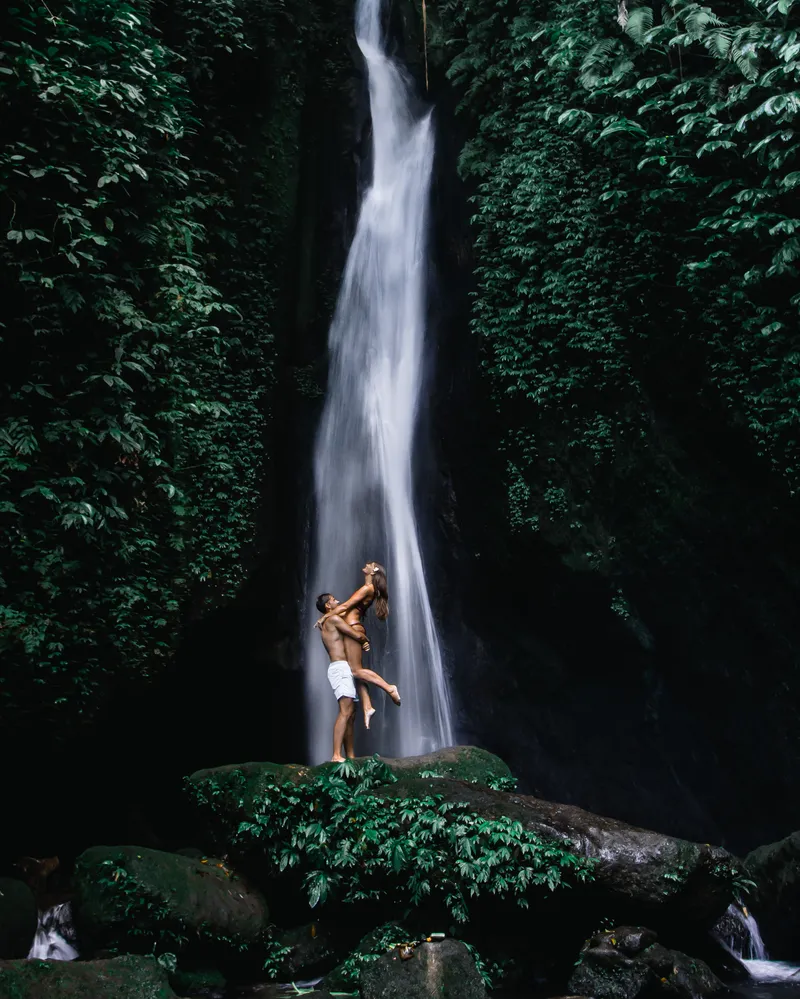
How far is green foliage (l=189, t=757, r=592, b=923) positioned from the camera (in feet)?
21.0

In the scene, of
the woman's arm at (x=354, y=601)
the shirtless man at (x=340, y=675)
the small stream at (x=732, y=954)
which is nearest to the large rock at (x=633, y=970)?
the small stream at (x=732, y=954)

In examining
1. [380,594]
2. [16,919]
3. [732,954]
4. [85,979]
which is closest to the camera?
[85,979]

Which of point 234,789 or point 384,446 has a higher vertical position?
point 384,446

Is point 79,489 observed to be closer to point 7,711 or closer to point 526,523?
point 7,711

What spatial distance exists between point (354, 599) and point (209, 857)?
280 cm

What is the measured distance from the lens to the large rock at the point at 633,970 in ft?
19.3

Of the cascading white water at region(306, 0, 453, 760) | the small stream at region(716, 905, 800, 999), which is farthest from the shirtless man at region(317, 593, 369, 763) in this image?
the small stream at region(716, 905, 800, 999)

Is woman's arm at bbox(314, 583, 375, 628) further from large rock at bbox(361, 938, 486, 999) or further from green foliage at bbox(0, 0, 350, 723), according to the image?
large rock at bbox(361, 938, 486, 999)

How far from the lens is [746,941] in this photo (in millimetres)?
7793

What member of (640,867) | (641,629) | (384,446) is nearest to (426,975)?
(640,867)

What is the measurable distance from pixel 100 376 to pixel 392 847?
525 cm

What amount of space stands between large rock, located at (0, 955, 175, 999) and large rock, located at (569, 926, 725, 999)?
9.83 feet

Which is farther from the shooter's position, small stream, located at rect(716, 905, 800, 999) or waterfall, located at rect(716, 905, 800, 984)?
waterfall, located at rect(716, 905, 800, 984)

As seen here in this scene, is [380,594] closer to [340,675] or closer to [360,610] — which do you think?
[360,610]
